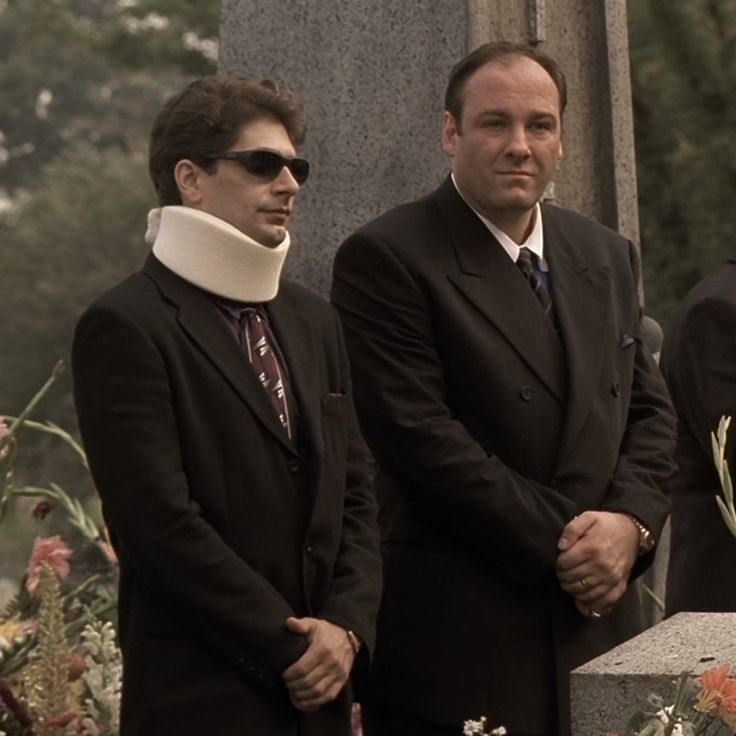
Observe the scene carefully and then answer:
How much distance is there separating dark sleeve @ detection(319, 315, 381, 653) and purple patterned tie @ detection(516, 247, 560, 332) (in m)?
0.61

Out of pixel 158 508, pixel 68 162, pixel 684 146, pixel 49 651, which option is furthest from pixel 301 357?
→ pixel 68 162

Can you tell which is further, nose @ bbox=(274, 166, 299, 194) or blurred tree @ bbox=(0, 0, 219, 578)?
blurred tree @ bbox=(0, 0, 219, 578)

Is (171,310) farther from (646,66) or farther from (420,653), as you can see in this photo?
(646,66)

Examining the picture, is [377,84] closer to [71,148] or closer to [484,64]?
[484,64]

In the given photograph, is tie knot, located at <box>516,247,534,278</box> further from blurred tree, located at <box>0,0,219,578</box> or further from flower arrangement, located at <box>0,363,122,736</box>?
blurred tree, located at <box>0,0,219,578</box>

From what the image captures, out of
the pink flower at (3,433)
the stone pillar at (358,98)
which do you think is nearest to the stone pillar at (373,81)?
the stone pillar at (358,98)

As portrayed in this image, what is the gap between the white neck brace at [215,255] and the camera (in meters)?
4.48

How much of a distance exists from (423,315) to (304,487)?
0.61 m

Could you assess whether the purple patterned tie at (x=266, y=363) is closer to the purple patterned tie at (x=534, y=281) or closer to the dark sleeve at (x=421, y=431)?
the dark sleeve at (x=421, y=431)

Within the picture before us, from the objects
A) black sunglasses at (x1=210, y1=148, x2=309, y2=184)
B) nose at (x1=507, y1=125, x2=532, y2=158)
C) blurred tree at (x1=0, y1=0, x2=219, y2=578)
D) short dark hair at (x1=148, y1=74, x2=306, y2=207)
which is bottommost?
blurred tree at (x1=0, y1=0, x2=219, y2=578)

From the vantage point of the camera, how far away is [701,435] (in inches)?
219

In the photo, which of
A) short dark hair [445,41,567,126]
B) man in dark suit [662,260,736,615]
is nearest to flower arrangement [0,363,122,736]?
short dark hair [445,41,567,126]

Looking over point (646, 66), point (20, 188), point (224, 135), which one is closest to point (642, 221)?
point (646, 66)

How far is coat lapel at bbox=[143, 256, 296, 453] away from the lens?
4.42m
